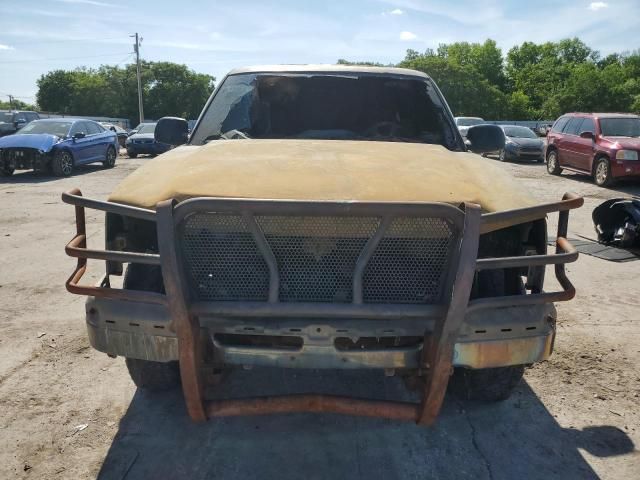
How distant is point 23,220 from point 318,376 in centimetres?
704

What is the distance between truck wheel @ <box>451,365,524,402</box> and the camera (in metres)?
3.04

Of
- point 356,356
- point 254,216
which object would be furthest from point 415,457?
point 254,216

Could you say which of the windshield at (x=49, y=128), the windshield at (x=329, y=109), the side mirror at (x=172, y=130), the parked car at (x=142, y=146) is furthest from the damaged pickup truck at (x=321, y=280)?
the parked car at (x=142, y=146)

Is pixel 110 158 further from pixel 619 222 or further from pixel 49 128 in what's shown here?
pixel 619 222

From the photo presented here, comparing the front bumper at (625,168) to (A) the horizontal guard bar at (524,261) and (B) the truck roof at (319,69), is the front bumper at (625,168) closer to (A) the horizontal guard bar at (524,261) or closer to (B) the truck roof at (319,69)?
(B) the truck roof at (319,69)

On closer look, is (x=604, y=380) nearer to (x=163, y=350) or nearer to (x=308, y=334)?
(x=308, y=334)

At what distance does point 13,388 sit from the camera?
3.33 metres

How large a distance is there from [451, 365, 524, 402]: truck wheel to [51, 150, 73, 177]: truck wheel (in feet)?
44.4

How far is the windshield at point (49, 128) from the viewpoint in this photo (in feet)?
47.8

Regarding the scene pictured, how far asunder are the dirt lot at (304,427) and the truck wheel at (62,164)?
1078cm

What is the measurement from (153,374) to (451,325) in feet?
5.94

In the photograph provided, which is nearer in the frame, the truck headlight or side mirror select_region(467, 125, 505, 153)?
side mirror select_region(467, 125, 505, 153)

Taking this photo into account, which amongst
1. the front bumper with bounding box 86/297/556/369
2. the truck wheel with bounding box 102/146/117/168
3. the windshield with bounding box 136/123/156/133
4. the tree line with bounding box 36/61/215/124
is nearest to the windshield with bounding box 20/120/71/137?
the truck wheel with bounding box 102/146/117/168

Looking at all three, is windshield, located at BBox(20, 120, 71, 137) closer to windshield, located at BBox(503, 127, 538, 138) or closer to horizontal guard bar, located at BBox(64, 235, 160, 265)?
horizontal guard bar, located at BBox(64, 235, 160, 265)
